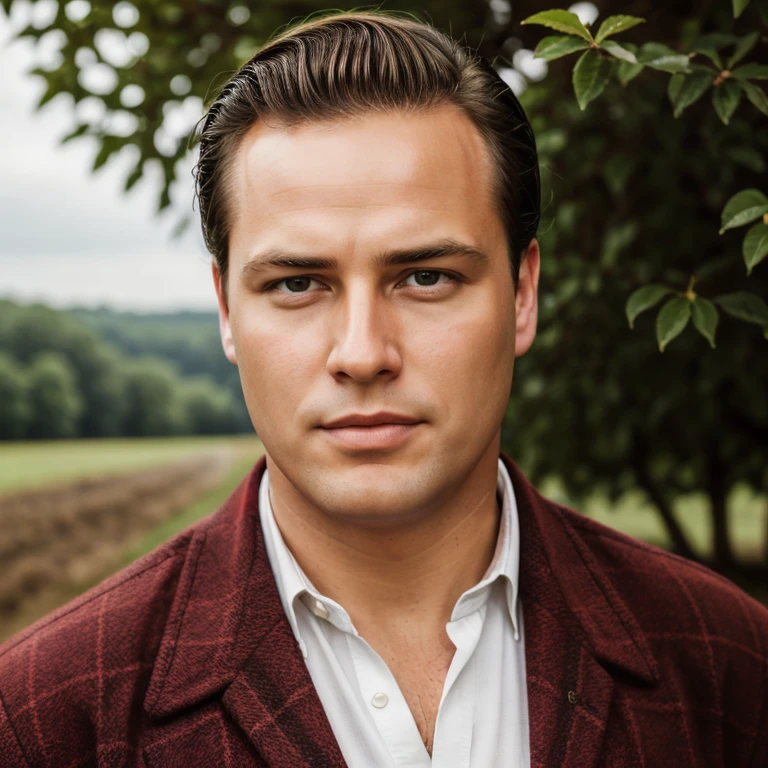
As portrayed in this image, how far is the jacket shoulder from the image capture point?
1.56 m

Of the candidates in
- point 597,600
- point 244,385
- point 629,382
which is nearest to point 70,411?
point 629,382

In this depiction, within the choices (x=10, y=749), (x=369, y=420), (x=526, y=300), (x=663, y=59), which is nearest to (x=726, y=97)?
(x=663, y=59)

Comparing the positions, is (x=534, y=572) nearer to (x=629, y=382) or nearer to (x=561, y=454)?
(x=629, y=382)

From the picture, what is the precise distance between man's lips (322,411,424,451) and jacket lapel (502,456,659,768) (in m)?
0.52

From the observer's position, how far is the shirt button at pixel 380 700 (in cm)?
167

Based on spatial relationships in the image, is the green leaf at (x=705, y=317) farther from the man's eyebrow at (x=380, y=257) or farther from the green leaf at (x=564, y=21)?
the green leaf at (x=564, y=21)

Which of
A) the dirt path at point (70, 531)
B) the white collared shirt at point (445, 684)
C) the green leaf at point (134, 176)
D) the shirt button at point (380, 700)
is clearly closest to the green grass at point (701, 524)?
the dirt path at point (70, 531)

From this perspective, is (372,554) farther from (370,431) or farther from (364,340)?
(364,340)

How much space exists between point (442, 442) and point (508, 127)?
82cm

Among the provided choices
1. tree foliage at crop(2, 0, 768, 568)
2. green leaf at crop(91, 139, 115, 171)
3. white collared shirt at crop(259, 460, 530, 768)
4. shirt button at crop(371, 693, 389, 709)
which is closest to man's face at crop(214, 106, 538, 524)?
white collared shirt at crop(259, 460, 530, 768)

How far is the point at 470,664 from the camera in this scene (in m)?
1.77

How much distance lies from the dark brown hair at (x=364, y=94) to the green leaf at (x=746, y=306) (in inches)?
19.4

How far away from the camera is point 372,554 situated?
181cm

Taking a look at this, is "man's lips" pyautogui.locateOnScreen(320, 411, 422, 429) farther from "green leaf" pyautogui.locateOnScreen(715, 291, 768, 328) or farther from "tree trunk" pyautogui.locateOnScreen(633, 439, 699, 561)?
"tree trunk" pyautogui.locateOnScreen(633, 439, 699, 561)
